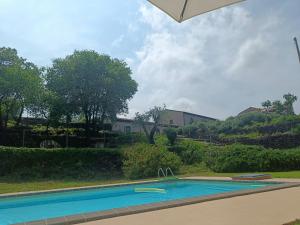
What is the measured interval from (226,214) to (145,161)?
13951 mm

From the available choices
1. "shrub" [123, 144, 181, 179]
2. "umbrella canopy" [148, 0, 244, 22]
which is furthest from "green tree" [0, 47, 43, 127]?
"umbrella canopy" [148, 0, 244, 22]

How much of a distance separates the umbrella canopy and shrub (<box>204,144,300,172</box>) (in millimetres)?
18254

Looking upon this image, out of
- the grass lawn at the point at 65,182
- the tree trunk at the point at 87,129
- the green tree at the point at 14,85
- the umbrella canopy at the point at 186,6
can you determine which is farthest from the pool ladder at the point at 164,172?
the umbrella canopy at the point at 186,6

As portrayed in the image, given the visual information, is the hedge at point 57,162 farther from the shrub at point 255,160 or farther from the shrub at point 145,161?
the shrub at point 255,160

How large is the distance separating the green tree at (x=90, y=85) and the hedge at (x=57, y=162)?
730cm

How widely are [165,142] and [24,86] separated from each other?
1264 centimetres

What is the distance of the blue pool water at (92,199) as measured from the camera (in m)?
11.7

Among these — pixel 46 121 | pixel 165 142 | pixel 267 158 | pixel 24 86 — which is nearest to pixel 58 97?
pixel 46 121

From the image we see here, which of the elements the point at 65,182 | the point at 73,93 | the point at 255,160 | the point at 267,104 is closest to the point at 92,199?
the point at 65,182

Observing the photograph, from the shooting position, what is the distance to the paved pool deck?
701 centimetres

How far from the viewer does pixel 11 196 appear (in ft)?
45.5

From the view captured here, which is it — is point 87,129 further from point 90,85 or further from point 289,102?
point 289,102

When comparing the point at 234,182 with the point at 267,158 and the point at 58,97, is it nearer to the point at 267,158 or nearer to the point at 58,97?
the point at 267,158

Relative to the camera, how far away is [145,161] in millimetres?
21531
